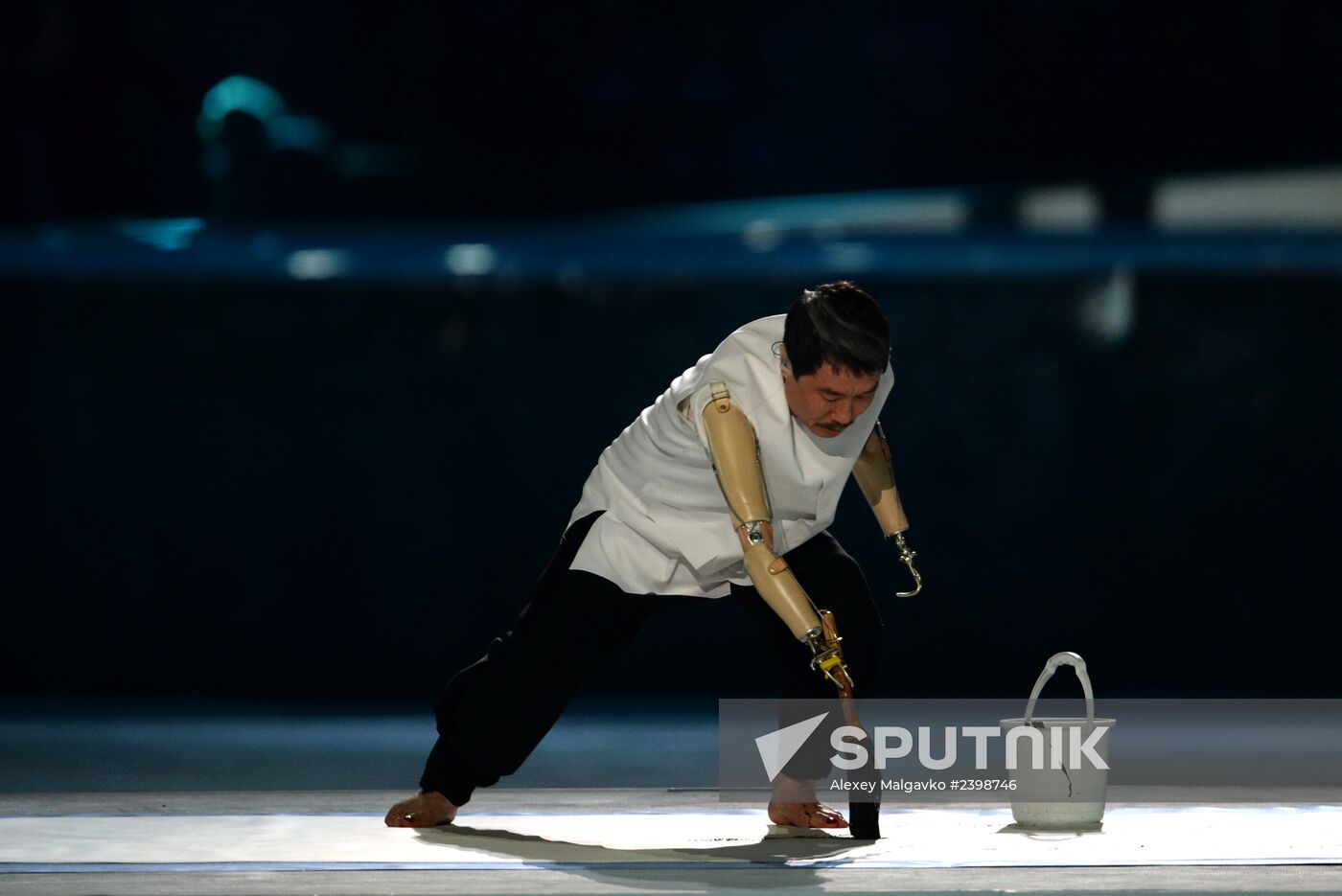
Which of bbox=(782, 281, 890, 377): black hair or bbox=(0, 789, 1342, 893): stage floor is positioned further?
bbox=(782, 281, 890, 377): black hair

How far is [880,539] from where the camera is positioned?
7.22 m

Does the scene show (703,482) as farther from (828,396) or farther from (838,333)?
(838,333)

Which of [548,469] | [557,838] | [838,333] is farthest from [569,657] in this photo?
[548,469]

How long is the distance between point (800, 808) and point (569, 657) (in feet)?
1.87

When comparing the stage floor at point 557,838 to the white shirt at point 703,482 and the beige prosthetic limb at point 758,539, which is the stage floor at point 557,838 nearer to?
the beige prosthetic limb at point 758,539

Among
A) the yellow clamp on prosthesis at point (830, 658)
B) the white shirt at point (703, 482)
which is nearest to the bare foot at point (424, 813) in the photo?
the white shirt at point (703, 482)

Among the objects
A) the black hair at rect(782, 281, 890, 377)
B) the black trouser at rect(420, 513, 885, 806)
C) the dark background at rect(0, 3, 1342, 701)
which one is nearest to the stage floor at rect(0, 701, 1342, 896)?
the black trouser at rect(420, 513, 885, 806)

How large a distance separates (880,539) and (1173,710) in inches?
44.1

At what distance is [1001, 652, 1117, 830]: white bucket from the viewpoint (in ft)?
14.3

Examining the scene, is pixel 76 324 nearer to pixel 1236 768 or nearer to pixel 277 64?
pixel 277 64

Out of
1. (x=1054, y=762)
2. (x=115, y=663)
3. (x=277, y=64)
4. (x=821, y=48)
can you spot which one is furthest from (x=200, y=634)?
(x=1054, y=762)

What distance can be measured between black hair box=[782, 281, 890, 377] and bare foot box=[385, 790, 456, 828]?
1201mm

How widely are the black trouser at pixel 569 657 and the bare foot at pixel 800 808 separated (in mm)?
39

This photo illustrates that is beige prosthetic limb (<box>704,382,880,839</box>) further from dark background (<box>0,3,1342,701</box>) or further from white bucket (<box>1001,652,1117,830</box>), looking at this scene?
dark background (<box>0,3,1342,701</box>)
